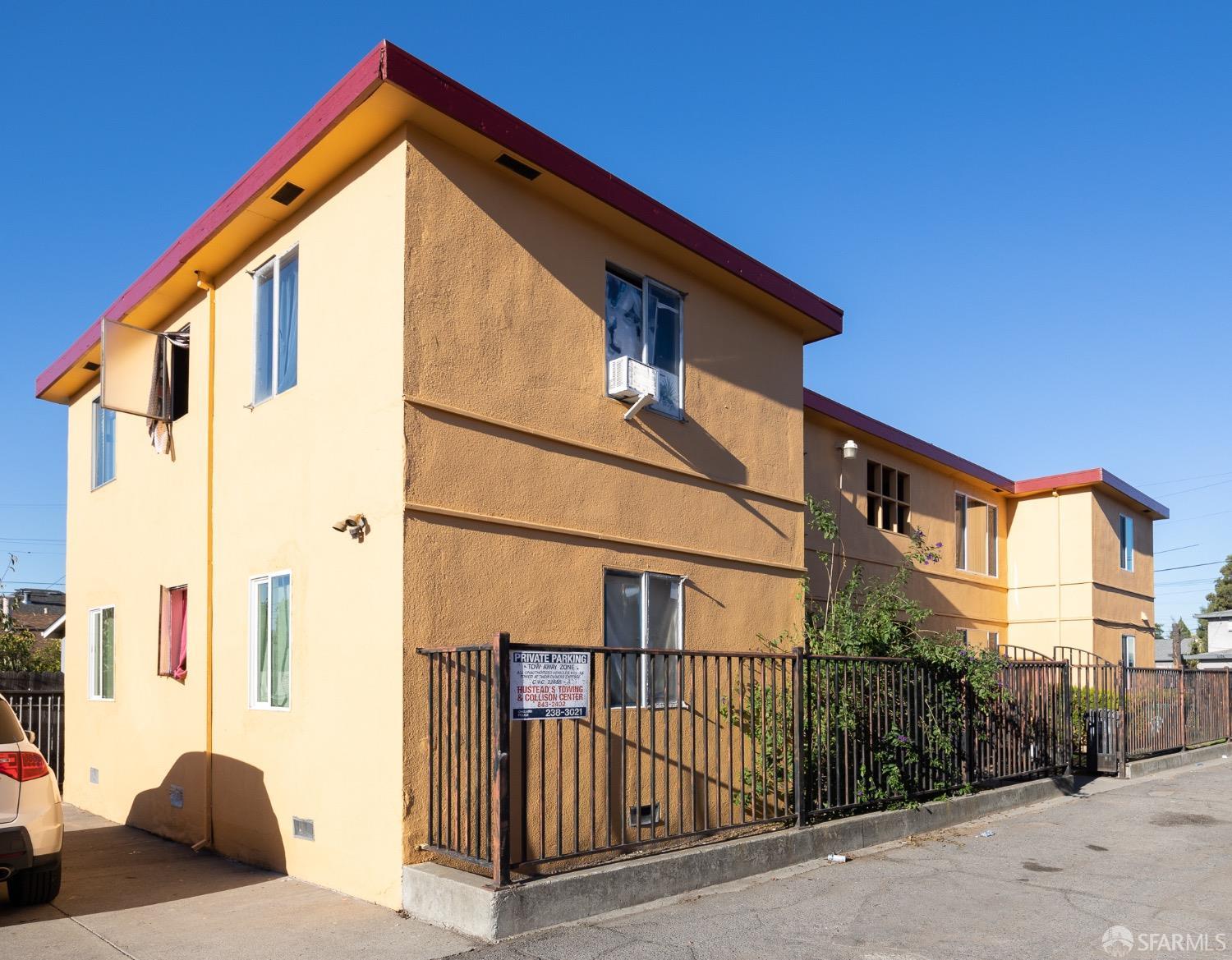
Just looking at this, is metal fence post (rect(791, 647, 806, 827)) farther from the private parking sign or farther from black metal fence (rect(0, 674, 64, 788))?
black metal fence (rect(0, 674, 64, 788))

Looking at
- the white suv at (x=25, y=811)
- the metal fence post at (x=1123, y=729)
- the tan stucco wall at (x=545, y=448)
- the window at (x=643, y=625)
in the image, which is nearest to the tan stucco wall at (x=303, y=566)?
the tan stucco wall at (x=545, y=448)

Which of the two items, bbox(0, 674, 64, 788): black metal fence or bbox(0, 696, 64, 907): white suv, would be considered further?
bbox(0, 674, 64, 788): black metal fence

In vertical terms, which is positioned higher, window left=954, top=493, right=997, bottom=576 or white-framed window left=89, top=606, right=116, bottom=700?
window left=954, top=493, right=997, bottom=576

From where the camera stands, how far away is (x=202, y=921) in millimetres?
7055

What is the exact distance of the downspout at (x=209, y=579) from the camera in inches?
380

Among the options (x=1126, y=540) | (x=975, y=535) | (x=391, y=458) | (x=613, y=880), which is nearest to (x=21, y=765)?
(x=391, y=458)

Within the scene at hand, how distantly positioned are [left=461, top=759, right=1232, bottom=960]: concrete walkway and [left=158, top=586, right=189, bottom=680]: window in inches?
216

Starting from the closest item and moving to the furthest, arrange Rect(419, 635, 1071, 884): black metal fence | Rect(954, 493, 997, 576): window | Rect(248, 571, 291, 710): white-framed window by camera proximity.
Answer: Rect(419, 635, 1071, 884): black metal fence → Rect(248, 571, 291, 710): white-framed window → Rect(954, 493, 997, 576): window

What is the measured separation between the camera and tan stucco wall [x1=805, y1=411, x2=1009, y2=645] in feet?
51.0

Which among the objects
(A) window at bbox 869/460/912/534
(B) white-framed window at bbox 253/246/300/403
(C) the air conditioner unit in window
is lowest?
(A) window at bbox 869/460/912/534

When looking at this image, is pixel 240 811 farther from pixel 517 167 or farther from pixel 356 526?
pixel 517 167

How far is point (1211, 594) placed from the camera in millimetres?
69312

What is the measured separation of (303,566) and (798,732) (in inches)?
166

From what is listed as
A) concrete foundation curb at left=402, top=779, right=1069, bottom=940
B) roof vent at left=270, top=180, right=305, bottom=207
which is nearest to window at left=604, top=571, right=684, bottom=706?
concrete foundation curb at left=402, top=779, right=1069, bottom=940
